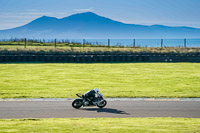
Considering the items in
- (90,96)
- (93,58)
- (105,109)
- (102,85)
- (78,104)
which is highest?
(93,58)

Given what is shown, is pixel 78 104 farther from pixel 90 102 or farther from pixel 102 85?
pixel 102 85

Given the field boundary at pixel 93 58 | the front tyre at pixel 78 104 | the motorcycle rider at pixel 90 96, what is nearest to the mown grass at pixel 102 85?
the front tyre at pixel 78 104

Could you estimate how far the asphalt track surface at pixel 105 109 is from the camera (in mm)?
13094

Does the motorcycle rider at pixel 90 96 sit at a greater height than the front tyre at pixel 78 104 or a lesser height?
greater

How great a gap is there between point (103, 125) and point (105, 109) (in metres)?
3.75

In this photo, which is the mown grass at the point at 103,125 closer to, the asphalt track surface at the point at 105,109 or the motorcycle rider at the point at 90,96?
the asphalt track surface at the point at 105,109

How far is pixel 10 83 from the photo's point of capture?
22.3 metres

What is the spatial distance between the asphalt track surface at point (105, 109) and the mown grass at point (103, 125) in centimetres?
127

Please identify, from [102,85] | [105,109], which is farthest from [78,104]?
[102,85]

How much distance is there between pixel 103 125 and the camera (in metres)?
10.6

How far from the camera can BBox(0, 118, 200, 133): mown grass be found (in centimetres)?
984

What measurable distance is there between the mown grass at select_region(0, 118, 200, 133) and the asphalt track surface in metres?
1.27

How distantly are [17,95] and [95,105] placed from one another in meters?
5.25

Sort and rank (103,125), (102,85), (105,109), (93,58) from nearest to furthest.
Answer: (103,125) → (105,109) → (102,85) → (93,58)
